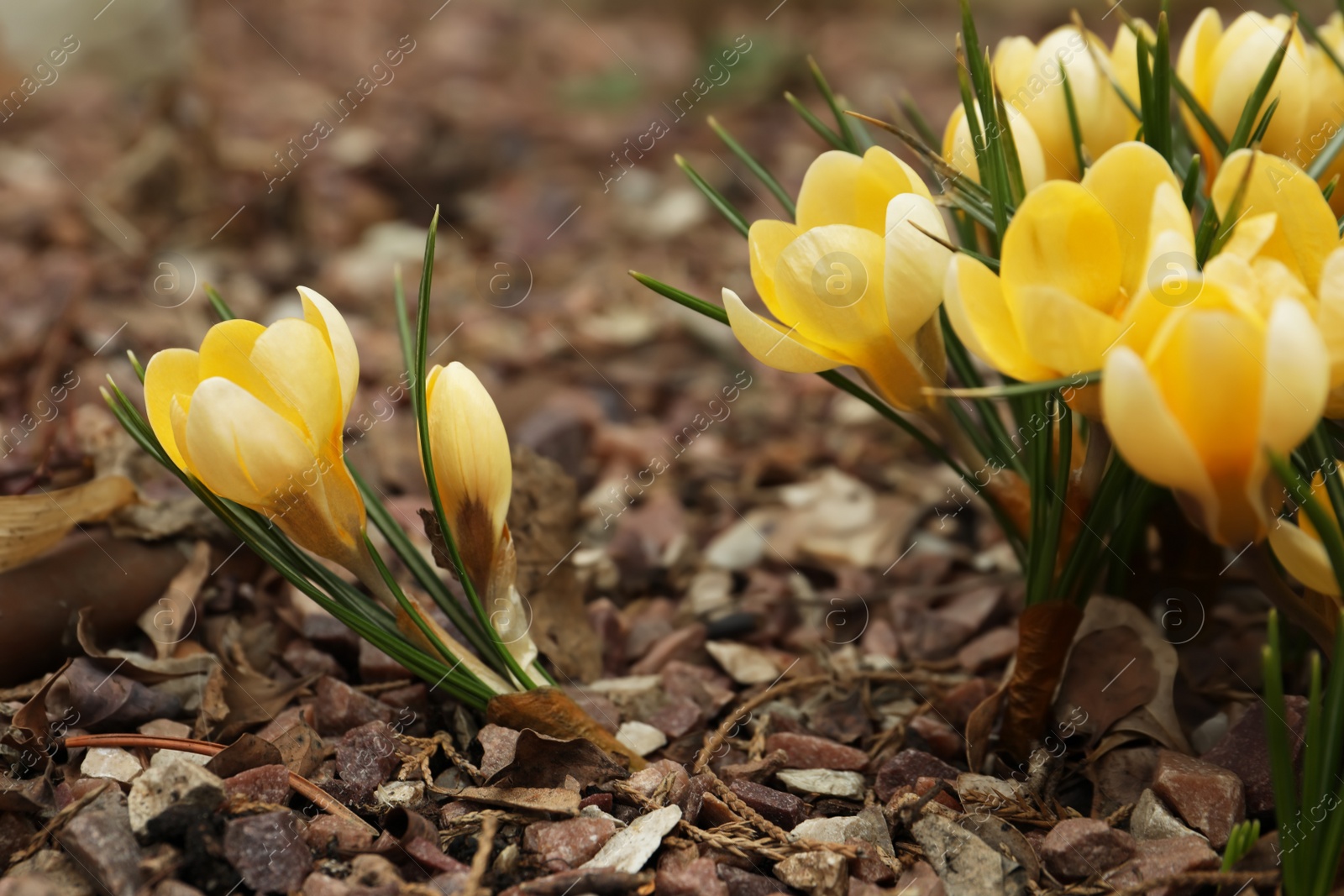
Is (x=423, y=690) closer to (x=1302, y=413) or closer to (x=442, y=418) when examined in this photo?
(x=442, y=418)

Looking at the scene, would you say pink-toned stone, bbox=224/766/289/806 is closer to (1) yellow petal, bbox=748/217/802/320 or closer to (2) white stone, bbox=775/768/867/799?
(2) white stone, bbox=775/768/867/799

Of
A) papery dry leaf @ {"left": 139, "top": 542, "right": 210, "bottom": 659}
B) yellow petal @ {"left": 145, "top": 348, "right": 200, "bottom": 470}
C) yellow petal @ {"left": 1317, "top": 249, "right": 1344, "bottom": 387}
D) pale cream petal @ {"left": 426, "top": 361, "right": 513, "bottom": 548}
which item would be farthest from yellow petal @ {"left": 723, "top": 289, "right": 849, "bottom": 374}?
papery dry leaf @ {"left": 139, "top": 542, "right": 210, "bottom": 659}

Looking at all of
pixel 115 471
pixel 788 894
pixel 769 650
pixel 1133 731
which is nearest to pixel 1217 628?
pixel 1133 731

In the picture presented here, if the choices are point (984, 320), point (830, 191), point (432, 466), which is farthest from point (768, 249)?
point (432, 466)

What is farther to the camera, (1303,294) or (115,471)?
(115,471)

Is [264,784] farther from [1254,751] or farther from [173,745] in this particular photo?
[1254,751]
